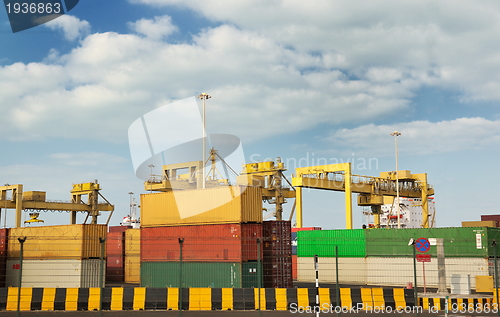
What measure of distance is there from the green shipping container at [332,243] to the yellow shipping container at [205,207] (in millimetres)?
14525

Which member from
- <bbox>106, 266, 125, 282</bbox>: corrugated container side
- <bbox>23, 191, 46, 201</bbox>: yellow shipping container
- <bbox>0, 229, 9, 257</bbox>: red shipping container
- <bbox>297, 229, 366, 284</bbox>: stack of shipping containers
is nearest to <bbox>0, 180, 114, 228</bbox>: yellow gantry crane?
<bbox>23, 191, 46, 201</bbox>: yellow shipping container

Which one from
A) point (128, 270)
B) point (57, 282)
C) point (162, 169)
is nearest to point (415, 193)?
point (162, 169)

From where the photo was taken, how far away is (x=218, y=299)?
22.0 metres

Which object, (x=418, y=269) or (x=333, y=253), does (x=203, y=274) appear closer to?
(x=333, y=253)

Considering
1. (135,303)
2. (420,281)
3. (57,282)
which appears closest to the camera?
(135,303)

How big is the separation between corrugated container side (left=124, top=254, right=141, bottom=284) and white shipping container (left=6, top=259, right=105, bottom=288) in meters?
10.4

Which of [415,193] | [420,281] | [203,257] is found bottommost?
[420,281]

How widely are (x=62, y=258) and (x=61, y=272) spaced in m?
0.86

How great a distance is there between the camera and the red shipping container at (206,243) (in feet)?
86.1

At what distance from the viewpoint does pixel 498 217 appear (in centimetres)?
6931

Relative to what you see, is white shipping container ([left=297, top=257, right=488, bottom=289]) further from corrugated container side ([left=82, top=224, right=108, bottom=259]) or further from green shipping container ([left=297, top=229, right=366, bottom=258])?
corrugated container side ([left=82, top=224, right=108, bottom=259])

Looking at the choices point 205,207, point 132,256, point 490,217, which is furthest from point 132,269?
point 490,217

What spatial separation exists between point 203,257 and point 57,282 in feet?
31.7

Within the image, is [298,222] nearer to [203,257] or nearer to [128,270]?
[128,270]
